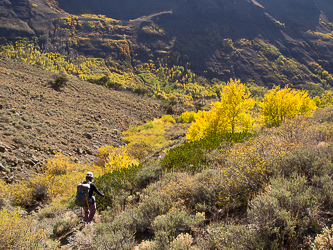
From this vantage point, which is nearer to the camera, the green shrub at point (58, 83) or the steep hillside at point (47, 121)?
the steep hillside at point (47, 121)

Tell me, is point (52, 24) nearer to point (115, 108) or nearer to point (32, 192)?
point (115, 108)

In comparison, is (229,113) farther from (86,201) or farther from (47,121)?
(47,121)

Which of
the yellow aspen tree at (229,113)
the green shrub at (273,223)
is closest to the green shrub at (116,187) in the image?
the green shrub at (273,223)

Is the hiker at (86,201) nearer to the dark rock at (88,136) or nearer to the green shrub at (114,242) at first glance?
the green shrub at (114,242)

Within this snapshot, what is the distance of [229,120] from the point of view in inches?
471

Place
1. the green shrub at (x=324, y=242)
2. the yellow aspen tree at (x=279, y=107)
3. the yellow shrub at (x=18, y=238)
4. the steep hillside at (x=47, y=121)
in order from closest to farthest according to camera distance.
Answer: the green shrub at (x=324, y=242) < the yellow shrub at (x=18, y=238) < the steep hillside at (x=47, y=121) < the yellow aspen tree at (x=279, y=107)

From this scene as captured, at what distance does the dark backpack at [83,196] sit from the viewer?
5023 millimetres

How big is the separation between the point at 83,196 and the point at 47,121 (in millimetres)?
13573

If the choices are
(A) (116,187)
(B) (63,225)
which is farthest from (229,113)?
(B) (63,225)

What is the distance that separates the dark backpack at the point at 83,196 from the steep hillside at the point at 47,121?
5625 mm

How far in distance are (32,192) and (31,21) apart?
627 feet

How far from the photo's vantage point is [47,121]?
1548 cm

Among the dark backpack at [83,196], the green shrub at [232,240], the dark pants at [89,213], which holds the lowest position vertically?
the dark pants at [89,213]

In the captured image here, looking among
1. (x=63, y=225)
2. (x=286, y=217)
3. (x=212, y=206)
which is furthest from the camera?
(x=63, y=225)
